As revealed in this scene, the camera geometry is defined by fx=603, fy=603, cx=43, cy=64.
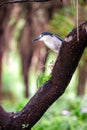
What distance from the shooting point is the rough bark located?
485 centimetres

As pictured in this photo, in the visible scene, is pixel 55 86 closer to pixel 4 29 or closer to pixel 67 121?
pixel 67 121

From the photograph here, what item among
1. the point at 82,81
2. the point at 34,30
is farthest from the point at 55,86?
the point at 82,81

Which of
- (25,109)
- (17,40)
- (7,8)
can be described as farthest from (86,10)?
(25,109)

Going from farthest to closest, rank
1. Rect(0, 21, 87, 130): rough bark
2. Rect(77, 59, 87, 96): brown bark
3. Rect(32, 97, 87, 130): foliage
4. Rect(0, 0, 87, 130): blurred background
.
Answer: Rect(77, 59, 87, 96): brown bark → Rect(0, 0, 87, 130): blurred background → Rect(32, 97, 87, 130): foliage → Rect(0, 21, 87, 130): rough bark

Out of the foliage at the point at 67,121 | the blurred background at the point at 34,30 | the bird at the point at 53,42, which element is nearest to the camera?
the bird at the point at 53,42

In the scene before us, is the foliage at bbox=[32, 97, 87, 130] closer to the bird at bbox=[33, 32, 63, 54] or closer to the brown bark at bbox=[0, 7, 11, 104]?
the bird at bbox=[33, 32, 63, 54]

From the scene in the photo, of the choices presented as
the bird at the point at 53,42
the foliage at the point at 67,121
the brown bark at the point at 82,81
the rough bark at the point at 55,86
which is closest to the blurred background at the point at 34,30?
the brown bark at the point at 82,81

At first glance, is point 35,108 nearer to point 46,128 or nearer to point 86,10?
point 46,128

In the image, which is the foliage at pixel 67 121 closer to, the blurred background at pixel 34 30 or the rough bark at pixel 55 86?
the blurred background at pixel 34 30

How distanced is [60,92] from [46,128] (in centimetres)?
201

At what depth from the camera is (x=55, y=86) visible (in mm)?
5039

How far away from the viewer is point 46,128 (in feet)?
23.0

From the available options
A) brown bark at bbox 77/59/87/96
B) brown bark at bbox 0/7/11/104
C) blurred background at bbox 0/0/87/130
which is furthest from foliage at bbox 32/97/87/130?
brown bark at bbox 77/59/87/96

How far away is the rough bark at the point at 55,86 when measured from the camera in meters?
4.85
